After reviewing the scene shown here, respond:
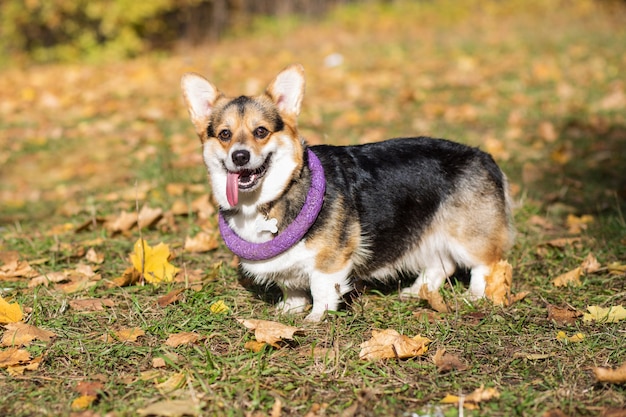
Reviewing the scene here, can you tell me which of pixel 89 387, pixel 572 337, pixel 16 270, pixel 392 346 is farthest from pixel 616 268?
pixel 16 270

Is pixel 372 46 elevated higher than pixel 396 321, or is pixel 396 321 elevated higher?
pixel 372 46

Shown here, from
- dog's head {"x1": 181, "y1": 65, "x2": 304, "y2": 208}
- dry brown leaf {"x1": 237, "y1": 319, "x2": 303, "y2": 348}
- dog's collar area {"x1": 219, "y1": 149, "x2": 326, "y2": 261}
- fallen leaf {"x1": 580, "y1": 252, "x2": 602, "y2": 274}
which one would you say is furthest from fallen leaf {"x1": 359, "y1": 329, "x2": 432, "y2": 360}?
fallen leaf {"x1": 580, "y1": 252, "x2": 602, "y2": 274}

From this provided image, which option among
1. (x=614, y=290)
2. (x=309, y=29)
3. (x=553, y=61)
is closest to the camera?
(x=614, y=290)

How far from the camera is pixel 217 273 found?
145 inches

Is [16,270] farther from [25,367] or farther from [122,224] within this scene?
[25,367]

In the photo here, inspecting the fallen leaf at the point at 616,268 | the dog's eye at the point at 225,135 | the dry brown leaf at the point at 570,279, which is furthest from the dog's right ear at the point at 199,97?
the fallen leaf at the point at 616,268

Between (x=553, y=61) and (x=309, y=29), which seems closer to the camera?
(x=553, y=61)

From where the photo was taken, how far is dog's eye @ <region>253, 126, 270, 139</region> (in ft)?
10.3

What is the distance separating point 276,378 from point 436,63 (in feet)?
27.7

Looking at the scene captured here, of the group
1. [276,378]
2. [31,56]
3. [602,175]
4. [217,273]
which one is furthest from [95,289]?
[31,56]

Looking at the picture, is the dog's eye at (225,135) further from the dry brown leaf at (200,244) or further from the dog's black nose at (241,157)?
the dry brown leaf at (200,244)

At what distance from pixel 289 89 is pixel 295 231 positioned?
2.47 ft

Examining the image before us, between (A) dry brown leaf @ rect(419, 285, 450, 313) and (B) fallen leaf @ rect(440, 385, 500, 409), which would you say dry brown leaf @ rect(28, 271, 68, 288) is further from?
(B) fallen leaf @ rect(440, 385, 500, 409)

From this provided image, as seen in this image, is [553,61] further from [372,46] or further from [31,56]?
[31,56]
